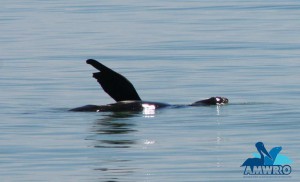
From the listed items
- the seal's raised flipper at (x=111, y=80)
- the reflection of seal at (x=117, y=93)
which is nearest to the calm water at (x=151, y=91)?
the reflection of seal at (x=117, y=93)

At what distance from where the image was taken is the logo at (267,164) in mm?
15727

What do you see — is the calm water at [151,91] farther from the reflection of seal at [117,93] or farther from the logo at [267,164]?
the reflection of seal at [117,93]

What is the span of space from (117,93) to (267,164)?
525 centimetres

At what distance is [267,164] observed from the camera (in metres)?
16.0

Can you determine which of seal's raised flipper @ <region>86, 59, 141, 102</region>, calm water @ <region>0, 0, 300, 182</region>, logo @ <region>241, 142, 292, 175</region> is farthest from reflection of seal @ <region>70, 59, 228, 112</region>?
logo @ <region>241, 142, 292, 175</region>

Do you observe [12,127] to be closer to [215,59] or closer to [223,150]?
[223,150]

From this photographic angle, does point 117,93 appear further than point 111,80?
Yes

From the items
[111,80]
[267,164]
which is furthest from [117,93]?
[267,164]

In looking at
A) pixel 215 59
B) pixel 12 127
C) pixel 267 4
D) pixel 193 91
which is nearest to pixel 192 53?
pixel 215 59

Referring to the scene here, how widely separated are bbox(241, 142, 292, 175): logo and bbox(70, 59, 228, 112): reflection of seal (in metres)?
4.22

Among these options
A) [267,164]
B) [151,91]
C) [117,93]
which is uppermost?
[151,91]

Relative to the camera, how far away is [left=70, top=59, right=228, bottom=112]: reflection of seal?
20.8 meters

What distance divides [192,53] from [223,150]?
494 inches

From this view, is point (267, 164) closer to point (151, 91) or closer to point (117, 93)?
point (117, 93)
